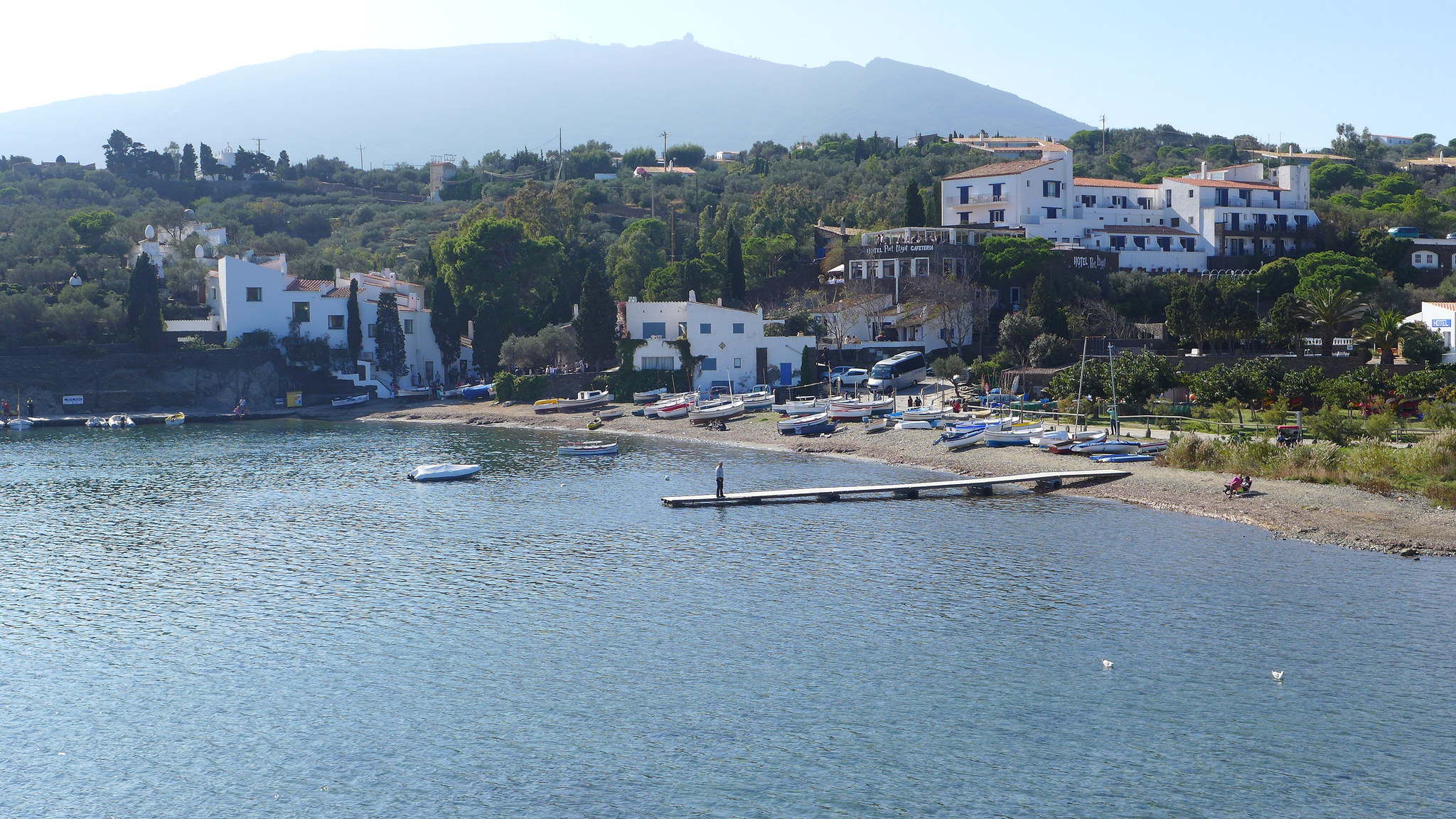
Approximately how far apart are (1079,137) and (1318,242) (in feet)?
332

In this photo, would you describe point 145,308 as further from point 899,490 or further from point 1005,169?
point 1005,169

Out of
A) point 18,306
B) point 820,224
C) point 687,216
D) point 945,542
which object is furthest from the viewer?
point 687,216

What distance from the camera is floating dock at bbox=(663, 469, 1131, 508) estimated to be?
1891 inches

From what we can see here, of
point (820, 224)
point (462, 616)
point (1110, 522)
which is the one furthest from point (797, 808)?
point (820, 224)

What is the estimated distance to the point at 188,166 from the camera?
165000 millimetres

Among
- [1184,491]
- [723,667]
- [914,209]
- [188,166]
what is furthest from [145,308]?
[188,166]

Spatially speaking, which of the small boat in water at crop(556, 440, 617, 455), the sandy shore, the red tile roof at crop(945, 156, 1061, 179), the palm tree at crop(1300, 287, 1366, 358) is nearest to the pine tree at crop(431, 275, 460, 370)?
the sandy shore

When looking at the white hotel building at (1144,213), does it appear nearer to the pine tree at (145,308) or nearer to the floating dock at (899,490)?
the floating dock at (899,490)

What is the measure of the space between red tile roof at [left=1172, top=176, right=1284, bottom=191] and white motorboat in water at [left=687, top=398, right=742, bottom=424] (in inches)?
1921

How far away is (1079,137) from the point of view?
7549 inches

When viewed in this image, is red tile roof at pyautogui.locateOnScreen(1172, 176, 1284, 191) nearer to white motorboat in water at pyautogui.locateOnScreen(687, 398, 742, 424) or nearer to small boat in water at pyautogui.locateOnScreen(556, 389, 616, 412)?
white motorboat in water at pyautogui.locateOnScreen(687, 398, 742, 424)

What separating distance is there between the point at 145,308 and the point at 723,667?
76.5 m

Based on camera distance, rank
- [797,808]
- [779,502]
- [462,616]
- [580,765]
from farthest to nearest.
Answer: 1. [779,502]
2. [462,616]
3. [580,765]
4. [797,808]

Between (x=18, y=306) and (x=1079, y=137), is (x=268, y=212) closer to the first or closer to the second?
(x=18, y=306)
